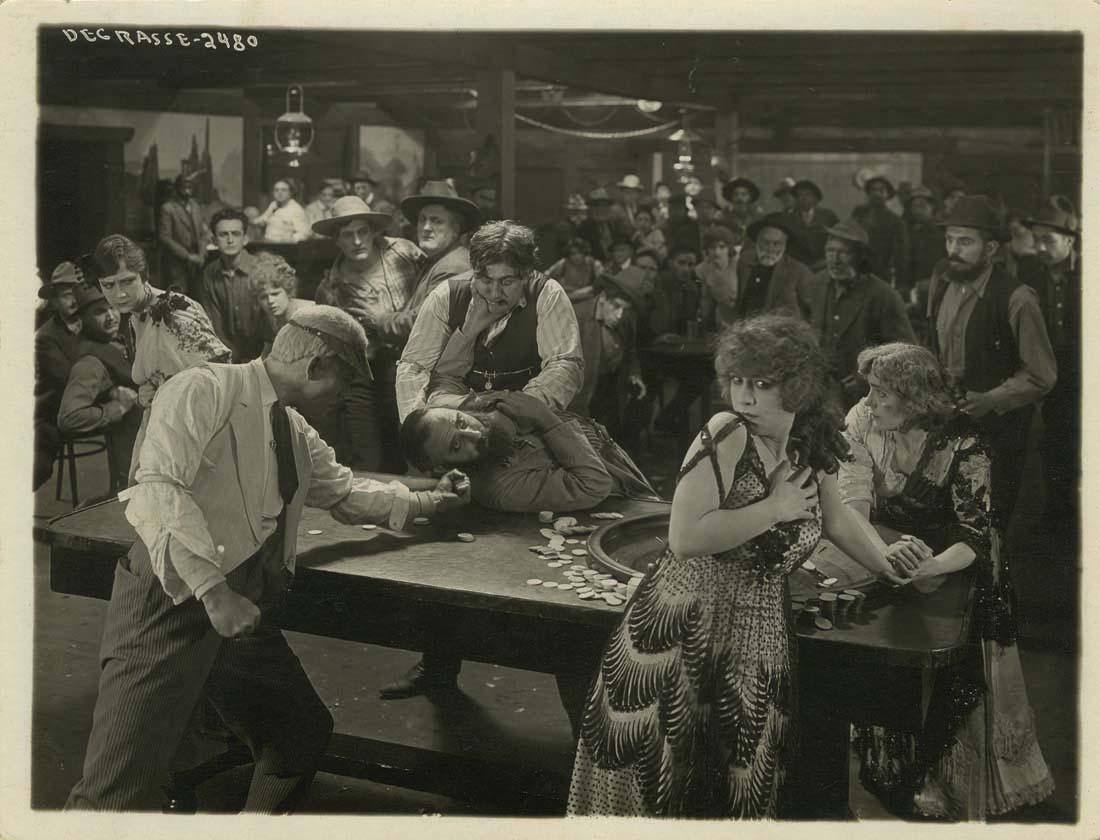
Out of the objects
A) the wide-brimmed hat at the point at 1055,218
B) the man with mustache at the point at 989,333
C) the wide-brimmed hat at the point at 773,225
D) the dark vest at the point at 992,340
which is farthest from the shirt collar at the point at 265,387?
the wide-brimmed hat at the point at 1055,218

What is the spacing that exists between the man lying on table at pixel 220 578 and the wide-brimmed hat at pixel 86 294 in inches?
26.1

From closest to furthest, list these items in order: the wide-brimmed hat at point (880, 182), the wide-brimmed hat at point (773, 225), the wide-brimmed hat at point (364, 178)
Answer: the wide-brimmed hat at point (773, 225) < the wide-brimmed hat at point (364, 178) < the wide-brimmed hat at point (880, 182)

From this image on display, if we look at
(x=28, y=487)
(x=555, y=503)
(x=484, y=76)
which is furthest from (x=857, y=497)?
(x=484, y=76)

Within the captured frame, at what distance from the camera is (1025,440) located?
182 inches

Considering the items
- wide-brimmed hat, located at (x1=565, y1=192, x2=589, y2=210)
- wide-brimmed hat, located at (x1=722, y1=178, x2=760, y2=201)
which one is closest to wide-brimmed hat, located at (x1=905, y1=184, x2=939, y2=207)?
wide-brimmed hat, located at (x1=722, y1=178, x2=760, y2=201)

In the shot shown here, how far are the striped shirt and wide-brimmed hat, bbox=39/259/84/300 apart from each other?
3.60 feet

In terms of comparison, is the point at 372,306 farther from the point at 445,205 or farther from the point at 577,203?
the point at 577,203

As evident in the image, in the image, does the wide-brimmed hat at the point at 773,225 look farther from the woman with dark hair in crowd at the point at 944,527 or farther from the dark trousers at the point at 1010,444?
the woman with dark hair in crowd at the point at 944,527

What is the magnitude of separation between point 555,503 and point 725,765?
1.33m

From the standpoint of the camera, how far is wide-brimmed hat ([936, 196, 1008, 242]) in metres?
4.73

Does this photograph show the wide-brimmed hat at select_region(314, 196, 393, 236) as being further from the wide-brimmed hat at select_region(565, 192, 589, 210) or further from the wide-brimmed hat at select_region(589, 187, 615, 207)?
the wide-brimmed hat at select_region(565, 192, 589, 210)

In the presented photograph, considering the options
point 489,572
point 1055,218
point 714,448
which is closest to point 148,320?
point 489,572

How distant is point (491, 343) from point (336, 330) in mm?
830

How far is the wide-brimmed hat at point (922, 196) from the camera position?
461 inches
